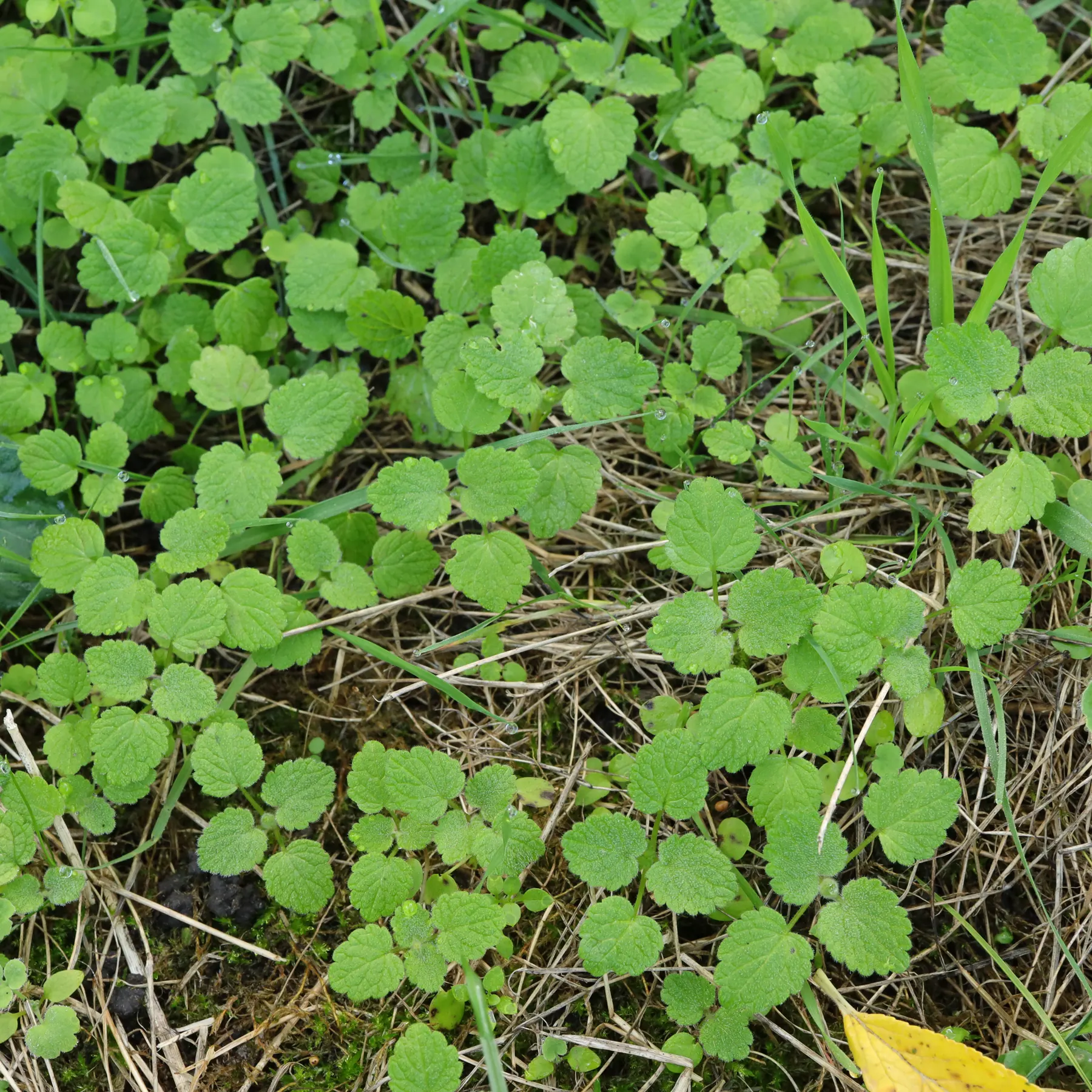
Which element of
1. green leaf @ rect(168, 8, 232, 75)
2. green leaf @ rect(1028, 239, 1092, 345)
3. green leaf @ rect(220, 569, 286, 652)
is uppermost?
green leaf @ rect(168, 8, 232, 75)

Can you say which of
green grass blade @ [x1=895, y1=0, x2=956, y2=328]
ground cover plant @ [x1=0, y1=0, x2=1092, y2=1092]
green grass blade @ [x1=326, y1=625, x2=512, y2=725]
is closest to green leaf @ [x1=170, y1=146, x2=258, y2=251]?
ground cover plant @ [x1=0, y1=0, x2=1092, y2=1092]

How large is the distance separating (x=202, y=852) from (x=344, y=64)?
6.41 feet

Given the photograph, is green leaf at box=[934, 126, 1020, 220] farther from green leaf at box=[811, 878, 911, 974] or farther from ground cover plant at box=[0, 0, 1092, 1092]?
green leaf at box=[811, 878, 911, 974]

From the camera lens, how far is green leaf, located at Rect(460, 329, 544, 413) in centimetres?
209

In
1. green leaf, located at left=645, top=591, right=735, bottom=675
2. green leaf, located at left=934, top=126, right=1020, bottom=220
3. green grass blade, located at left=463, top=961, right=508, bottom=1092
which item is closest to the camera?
green grass blade, located at left=463, top=961, right=508, bottom=1092

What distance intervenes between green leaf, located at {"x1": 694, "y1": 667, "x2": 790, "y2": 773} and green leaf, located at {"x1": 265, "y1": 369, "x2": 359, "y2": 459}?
105 cm

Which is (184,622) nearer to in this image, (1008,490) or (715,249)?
(715,249)

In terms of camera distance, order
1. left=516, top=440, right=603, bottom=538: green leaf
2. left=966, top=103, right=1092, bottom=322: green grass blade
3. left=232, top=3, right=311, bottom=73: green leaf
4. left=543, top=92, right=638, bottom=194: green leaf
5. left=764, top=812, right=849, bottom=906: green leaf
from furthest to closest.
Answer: left=232, top=3, right=311, bottom=73: green leaf, left=543, top=92, right=638, bottom=194: green leaf, left=516, top=440, right=603, bottom=538: green leaf, left=966, top=103, right=1092, bottom=322: green grass blade, left=764, top=812, right=849, bottom=906: green leaf

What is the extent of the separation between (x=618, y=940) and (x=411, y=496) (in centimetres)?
98

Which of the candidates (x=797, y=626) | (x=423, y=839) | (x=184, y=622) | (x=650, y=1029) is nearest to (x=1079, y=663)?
(x=797, y=626)

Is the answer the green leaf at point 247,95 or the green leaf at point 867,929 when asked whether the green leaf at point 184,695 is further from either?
the green leaf at point 247,95

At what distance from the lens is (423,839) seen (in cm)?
195

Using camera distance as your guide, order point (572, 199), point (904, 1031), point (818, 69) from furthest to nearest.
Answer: point (572, 199)
point (818, 69)
point (904, 1031)

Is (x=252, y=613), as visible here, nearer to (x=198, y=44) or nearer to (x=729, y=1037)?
(x=729, y=1037)
